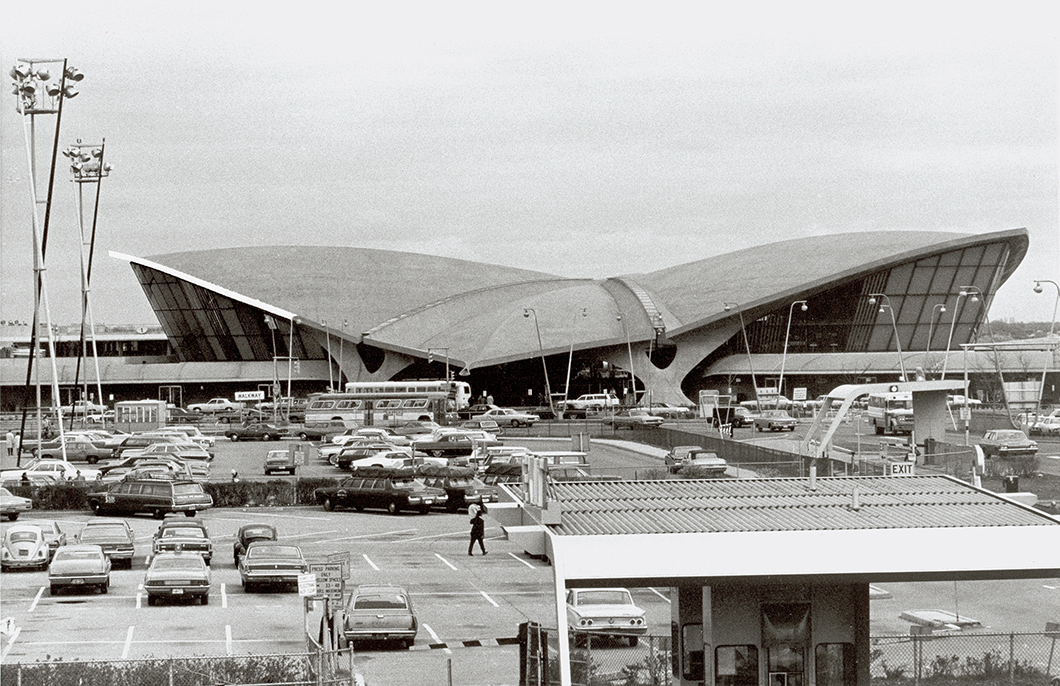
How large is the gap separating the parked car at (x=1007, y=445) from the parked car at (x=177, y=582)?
29528mm

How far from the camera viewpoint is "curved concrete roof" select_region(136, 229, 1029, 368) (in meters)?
95.2

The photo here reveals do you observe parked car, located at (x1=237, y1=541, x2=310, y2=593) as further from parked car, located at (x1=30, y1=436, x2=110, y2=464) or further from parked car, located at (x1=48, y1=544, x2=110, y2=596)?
parked car, located at (x1=30, y1=436, x2=110, y2=464)

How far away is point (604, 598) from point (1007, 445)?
2878cm

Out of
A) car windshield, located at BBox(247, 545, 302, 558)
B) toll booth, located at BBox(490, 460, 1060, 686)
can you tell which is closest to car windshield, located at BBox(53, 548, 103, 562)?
car windshield, located at BBox(247, 545, 302, 558)

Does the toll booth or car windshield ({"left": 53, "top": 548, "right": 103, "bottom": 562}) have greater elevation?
the toll booth

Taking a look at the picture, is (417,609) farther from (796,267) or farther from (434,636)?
(796,267)

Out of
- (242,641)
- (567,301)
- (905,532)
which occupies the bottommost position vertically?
(242,641)

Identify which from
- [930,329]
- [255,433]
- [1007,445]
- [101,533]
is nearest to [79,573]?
[101,533]

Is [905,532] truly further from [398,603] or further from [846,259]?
[846,259]

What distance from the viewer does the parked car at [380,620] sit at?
22.7 metres

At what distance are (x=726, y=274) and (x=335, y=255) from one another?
33.8 m

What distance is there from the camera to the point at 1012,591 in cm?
2691


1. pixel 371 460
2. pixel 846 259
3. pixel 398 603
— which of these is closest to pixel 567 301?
pixel 846 259

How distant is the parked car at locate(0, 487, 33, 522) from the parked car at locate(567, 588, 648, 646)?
23176 millimetres
